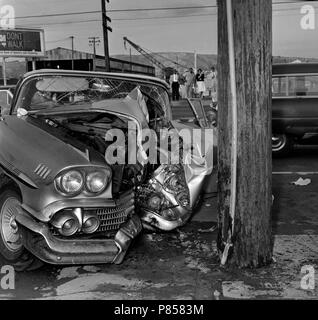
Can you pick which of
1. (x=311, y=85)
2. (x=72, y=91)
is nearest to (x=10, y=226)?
(x=72, y=91)

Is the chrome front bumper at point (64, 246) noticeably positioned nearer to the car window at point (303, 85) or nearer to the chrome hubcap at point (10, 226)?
the chrome hubcap at point (10, 226)

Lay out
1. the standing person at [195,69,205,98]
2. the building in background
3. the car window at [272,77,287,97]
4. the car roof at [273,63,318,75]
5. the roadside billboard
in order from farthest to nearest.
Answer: the building in background
the roadside billboard
the standing person at [195,69,205,98]
the car window at [272,77,287,97]
the car roof at [273,63,318,75]

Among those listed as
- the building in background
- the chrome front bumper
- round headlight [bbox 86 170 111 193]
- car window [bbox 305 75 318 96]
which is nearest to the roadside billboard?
the building in background

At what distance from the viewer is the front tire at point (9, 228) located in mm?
4180

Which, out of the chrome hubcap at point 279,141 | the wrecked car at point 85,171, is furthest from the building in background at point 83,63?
the wrecked car at point 85,171

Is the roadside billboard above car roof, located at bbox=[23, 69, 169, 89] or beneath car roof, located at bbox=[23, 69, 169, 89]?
above

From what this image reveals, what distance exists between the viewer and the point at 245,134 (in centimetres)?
407

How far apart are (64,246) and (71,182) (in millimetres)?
515

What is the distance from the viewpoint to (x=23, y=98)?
17.5 ft

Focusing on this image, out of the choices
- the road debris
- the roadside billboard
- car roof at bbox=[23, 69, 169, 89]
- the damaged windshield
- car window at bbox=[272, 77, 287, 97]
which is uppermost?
the roadside billboard

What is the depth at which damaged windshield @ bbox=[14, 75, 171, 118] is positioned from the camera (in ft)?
17.6

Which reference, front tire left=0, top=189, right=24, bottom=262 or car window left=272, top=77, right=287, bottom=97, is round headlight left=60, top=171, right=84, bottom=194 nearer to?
front tire left=0, top=189, right=24, bottom=262
